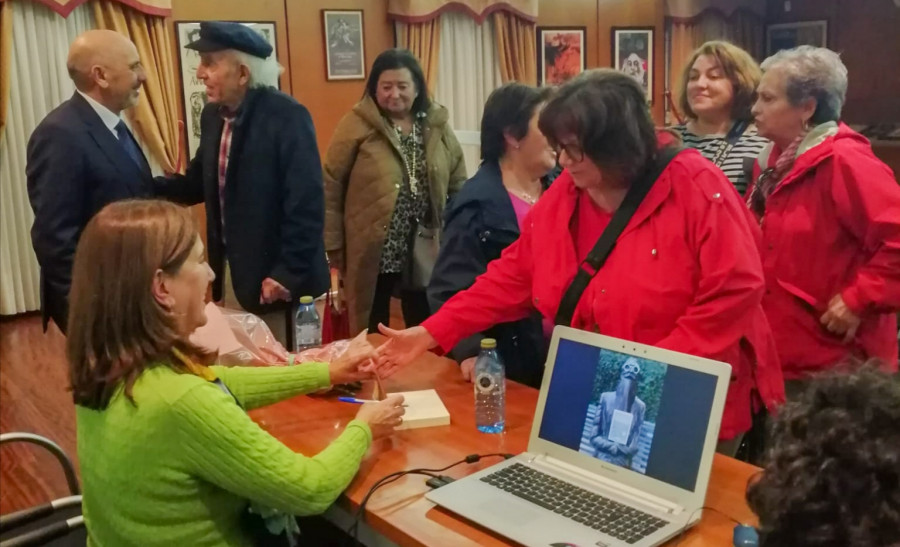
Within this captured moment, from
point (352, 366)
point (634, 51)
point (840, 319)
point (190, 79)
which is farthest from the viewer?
point (634, 51)

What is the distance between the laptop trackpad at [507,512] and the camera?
137cm

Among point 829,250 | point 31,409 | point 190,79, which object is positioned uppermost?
point 190,79

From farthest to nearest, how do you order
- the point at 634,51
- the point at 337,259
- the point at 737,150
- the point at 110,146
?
1. the point at 634,51
2. the point at 337,259
3. the point at 737,150
4. the point at 110,146

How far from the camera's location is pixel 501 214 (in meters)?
2.29

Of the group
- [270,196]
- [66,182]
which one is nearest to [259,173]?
[270,196]

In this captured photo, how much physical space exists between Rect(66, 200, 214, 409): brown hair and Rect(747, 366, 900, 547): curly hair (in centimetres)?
95

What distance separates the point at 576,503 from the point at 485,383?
45 centimetres

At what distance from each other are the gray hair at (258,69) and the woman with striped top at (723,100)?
1.44 meters

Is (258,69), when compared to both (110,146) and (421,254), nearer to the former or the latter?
(110,146)

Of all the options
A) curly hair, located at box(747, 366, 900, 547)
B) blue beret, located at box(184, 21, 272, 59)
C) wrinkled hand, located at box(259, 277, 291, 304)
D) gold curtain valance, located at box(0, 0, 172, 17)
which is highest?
gold curtain valance, located at box(0, 0, 172, 17)

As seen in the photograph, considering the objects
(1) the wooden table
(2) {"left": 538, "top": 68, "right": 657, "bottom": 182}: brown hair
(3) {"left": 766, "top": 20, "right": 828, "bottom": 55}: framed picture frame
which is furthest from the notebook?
(3) {"left": 766, "top": 20, "right": 828, "bottom": 55}: framed picture frame

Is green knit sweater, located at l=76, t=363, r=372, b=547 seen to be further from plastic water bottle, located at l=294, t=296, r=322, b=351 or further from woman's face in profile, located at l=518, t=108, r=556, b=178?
woman's face in profile, located at l=518, t=108, r=556, b=178

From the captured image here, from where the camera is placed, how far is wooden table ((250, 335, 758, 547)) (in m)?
1.36

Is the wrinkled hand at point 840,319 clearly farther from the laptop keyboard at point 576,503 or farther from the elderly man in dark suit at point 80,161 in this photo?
the elderly man in dark suit at point 80,161
